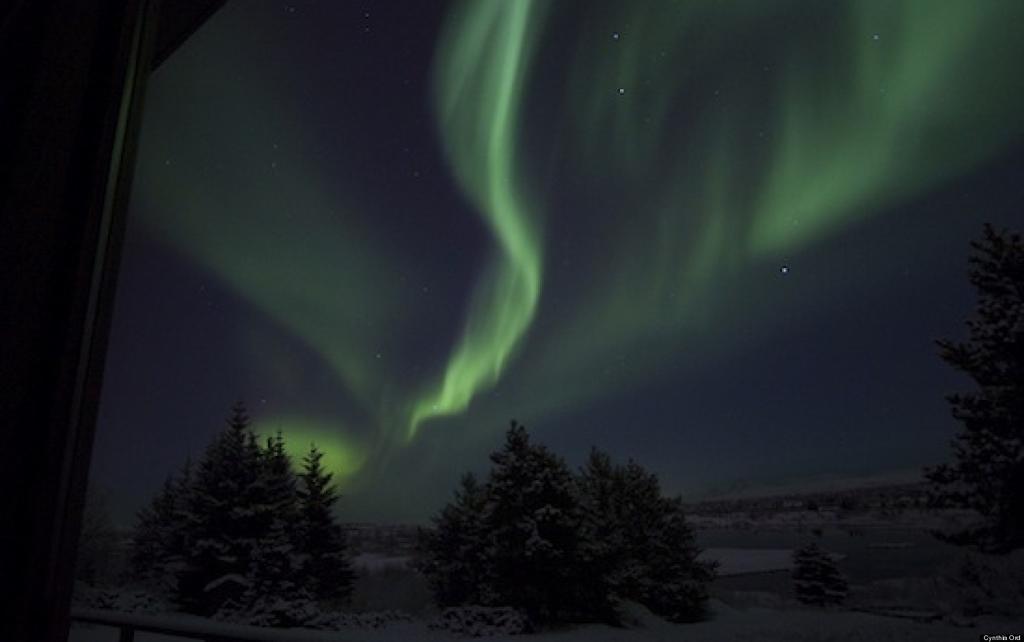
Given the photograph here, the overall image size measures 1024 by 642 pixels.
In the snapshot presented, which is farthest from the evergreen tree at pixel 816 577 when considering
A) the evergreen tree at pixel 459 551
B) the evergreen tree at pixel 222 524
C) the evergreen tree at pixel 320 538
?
the evergreen tree at pixel 222 524

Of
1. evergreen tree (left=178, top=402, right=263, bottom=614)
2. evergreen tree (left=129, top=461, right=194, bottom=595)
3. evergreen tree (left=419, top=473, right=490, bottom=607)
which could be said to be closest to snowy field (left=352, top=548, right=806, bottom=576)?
evergreen tree (left=419, top=473, right=490, bottom=607)

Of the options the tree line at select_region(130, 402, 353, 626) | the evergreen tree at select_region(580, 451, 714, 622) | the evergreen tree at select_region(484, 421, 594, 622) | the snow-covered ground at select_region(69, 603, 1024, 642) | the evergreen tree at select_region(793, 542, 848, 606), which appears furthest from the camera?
the tree line at select_region(130, 402, 353, 626)

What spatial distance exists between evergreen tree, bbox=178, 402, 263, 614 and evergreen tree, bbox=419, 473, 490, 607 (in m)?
1.48

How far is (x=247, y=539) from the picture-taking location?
4.53 m

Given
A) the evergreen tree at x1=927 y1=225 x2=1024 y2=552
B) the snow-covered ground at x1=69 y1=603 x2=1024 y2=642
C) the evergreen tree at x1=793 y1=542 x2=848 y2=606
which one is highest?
the evergreen tree at x1=927 y1=225 x2=1024 y2=552

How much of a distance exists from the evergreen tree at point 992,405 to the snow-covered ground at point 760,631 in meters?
0.43

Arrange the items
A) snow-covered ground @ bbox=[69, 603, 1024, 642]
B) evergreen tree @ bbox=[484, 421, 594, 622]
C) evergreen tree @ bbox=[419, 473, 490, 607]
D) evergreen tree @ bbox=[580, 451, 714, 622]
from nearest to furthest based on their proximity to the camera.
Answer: snow-covered ground @ bbox=[69, 603, 1024, 642] → evergreen tree @ bbox=[580, 451, 714, 622] → evergreen tree @ bbox=[484, 421, 594, 622] → evergreen tree @ bbox=[419, 473, 490, 607]

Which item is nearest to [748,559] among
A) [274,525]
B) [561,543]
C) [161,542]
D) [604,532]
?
[604,532]

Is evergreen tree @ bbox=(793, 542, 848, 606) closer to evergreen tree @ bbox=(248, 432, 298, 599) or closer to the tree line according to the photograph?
Result: the tree line

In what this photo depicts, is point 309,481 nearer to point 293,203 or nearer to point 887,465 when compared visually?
point 293,203

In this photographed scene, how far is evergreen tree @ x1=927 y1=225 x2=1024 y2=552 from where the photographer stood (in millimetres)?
2477

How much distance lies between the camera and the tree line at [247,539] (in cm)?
434

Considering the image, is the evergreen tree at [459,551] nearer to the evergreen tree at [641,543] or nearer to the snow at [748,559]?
the evergreen tree at [641,543]

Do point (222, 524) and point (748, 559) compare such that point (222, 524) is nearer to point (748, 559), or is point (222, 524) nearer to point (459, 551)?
point (459, 551)
